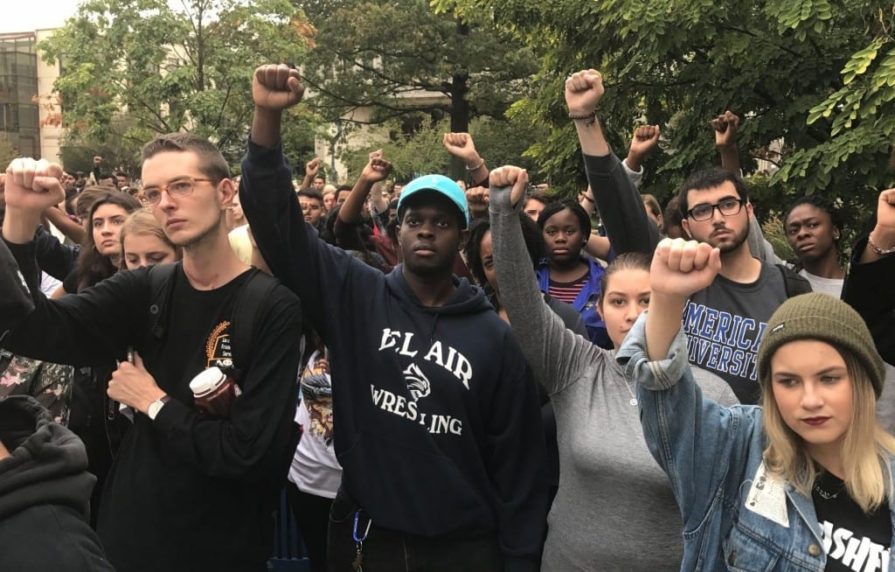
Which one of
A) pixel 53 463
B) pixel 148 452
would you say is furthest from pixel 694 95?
pixel 53 463

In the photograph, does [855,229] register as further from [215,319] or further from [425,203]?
[215,319]

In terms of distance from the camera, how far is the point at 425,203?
2.67 metres

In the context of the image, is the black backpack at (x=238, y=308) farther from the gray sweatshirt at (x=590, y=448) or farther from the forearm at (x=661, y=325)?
the forearm at (x=661, y=325)

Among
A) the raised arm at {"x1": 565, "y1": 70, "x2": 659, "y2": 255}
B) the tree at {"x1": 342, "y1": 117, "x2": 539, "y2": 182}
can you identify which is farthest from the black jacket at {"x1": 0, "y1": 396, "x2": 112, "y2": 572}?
the tree at {"x1": 342, "y1": 117, "x2": 539, "y2": 182}

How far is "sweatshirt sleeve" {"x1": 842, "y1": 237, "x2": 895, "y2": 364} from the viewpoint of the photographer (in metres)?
2.69

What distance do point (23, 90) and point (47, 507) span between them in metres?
59.5

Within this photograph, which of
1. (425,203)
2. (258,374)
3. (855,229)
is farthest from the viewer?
(855,229)

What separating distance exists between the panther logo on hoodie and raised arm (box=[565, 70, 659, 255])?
1106 millimetres

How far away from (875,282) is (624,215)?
0.94 meters

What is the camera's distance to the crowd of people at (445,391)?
1.88 m

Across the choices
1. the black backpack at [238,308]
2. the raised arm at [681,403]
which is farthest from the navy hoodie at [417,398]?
Result: the raised arm at [681,403]

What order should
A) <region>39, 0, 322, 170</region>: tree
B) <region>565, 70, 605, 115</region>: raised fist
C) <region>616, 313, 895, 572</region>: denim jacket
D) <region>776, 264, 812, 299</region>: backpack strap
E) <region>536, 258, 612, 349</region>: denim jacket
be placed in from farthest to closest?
<region>39, 0, 322, 170</region>: tree → <region>536, 258, 612, 349</region>: denim jacket → <region>776, 264, 812, 299</region>: backpack strap → <region>565, 70, 605, 115</region>: raised fist → <region>616, 313, 895, 572</region>: denim jacket

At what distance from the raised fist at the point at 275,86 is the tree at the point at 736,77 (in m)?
4.55

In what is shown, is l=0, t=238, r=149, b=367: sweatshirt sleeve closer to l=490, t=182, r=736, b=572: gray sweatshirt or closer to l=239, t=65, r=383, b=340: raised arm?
l=239, t=65, r=383, b=340: raised arm
